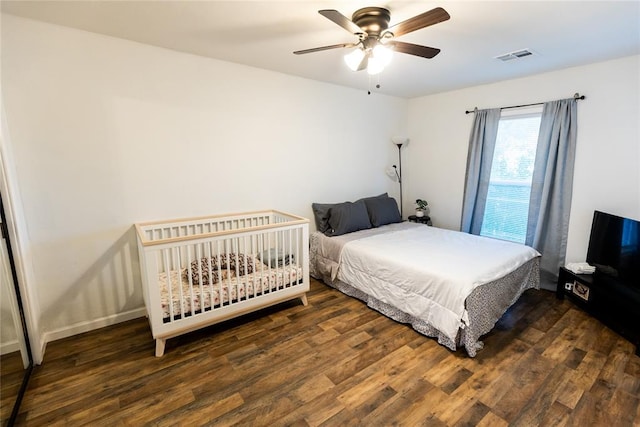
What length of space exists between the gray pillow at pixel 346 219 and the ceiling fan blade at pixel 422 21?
2080 millimetres

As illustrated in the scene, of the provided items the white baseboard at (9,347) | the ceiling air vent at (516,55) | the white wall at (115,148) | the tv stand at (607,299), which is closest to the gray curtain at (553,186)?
the tv stand at (607,299)

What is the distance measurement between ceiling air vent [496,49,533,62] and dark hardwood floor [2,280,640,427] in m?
2.44

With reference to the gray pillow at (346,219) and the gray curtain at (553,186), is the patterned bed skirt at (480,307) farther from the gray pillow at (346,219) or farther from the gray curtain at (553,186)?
the gray pillow at (346,219)

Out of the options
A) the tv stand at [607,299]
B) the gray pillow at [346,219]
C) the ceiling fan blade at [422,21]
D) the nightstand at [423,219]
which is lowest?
the tv stand at [607,299]

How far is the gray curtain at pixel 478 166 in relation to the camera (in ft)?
12.3

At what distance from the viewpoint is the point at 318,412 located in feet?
5.62

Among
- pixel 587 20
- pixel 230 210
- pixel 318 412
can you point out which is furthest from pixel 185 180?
pixel 587 20

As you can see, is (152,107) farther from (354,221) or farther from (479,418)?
(479,418)

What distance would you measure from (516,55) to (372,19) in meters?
1.72

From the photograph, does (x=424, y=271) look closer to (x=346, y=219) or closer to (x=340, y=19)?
(x=346, y=219)

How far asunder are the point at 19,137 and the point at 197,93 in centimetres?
135

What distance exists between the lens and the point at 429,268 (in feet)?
8.09

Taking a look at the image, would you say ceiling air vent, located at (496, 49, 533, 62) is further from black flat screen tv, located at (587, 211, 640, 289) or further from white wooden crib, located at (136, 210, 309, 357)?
white wooden crib, located at (136, 210, 309, 357)

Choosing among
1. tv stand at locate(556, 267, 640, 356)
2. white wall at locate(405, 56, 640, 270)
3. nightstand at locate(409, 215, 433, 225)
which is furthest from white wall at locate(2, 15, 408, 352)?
tv stand at locate(556, 267, 640, 356)
